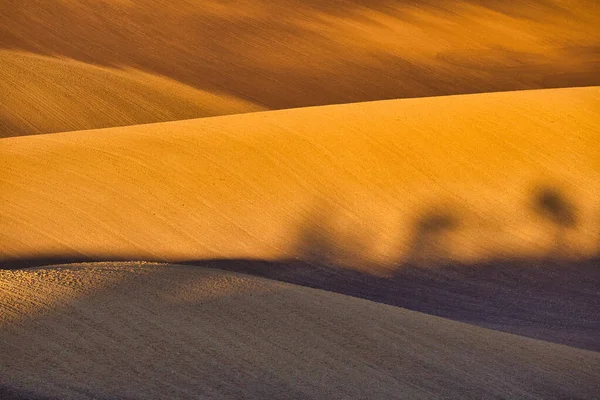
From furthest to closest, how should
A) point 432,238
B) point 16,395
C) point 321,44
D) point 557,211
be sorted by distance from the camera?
point 321,44
point 557,211
point 432,238
point 16,395

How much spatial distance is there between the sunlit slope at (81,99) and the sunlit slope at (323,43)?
6.72 feet

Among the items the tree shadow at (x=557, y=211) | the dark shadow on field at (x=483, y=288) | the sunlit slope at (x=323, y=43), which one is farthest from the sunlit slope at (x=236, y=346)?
the sunlit slope at (x=323, y=43)

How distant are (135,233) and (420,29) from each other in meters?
17.3

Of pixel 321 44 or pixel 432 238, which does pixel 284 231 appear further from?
pixel 321 44

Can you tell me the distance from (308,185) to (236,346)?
504 cm

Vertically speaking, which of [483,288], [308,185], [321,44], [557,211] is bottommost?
[321,44]

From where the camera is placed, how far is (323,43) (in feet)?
76.0

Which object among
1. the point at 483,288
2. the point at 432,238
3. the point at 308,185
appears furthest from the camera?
the point at 308,185

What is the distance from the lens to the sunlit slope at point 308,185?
30.1 ft

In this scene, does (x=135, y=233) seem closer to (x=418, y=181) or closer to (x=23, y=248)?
(x=23, y=248)

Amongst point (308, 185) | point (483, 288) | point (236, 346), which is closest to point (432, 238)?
point (483, 288)

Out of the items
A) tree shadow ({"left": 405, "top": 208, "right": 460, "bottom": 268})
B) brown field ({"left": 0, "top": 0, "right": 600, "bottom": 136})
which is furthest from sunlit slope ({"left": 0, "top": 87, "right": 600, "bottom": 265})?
brown field ({"left": 0, "top": 0, "right": 600, "bottom": 136})

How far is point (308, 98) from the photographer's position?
755 inches

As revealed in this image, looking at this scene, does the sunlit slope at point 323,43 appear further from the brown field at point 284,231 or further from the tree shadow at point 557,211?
the tree shadow at point 557,211
